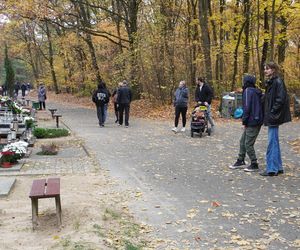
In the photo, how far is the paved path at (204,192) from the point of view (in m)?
5.67

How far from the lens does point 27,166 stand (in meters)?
9.95

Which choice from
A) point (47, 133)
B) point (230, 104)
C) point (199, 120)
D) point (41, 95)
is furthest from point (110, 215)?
point (41, 95)

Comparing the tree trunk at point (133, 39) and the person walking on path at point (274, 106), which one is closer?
the person walking on path at point (274, 106)

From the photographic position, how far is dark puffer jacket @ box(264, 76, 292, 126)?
8.38 metres

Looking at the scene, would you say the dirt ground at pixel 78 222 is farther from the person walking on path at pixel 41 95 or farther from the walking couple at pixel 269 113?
the person walking on path at pixel 41 95

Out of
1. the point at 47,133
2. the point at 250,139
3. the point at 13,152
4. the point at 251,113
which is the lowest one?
the point at 47,133

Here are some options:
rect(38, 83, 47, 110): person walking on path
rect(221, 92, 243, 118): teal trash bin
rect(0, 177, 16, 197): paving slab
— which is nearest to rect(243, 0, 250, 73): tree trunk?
rect(221, 92, 243, 118): teal trash bin

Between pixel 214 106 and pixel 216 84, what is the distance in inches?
124

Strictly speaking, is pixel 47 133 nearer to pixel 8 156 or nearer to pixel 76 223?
pixel 8 156

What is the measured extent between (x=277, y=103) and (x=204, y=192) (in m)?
2.27

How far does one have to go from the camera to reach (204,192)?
304 inches

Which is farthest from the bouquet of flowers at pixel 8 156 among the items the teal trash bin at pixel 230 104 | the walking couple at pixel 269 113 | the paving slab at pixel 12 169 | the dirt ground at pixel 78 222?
the teal trash bin at pixel 230 104

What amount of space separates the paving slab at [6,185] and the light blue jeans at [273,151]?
493 cm

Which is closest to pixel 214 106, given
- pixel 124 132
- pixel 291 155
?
pixel 124 132
